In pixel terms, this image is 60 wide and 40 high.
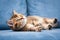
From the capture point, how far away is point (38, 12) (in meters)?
1.96

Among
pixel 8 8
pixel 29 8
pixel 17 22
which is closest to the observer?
pixel 17 22

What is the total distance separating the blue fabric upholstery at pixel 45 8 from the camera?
1.95 metres

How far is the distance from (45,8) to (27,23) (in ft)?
1.48

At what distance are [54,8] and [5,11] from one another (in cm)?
Result: 64

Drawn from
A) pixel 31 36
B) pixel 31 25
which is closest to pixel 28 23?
pixel 31 25

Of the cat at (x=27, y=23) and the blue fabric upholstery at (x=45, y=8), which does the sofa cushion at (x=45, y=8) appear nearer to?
the blue fabric upholstery at (x=45, y=8)

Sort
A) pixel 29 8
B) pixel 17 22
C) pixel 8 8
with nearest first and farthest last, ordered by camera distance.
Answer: pixel 17 22 < pixel 8 8 < pixel 29 8

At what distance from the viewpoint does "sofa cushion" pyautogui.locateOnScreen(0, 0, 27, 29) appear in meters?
1.87

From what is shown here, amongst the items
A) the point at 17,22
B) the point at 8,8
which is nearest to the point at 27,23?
the point at 17,22

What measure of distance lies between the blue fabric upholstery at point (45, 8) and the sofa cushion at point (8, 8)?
0.40 ft

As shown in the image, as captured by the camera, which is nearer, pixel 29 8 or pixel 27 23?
pixel 27 23

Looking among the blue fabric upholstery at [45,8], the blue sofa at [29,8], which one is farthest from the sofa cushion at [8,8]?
the blue fabric upholstery at [45,8]

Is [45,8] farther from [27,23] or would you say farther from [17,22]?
[17,22]

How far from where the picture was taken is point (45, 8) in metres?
1.97
